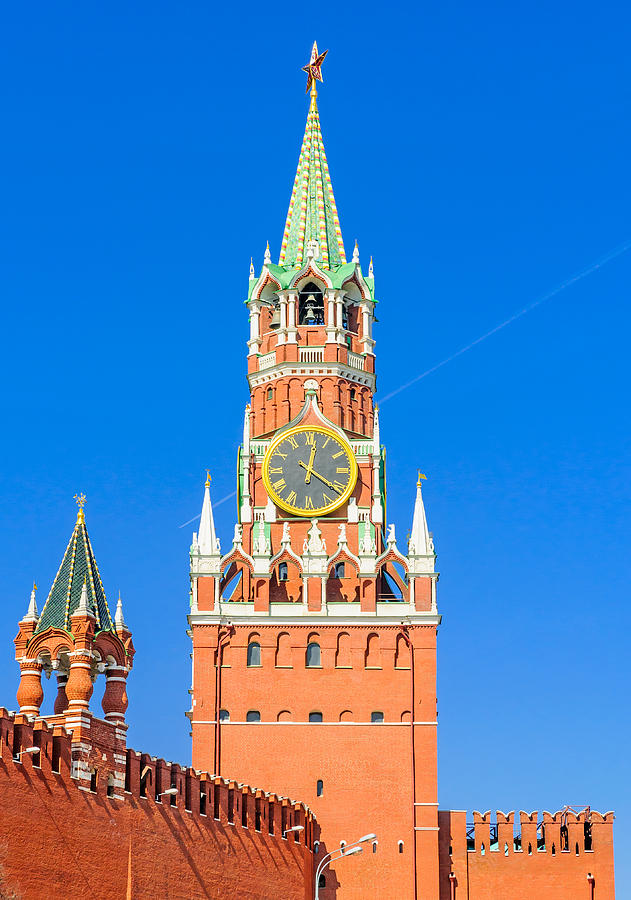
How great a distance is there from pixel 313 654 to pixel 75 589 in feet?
67.7

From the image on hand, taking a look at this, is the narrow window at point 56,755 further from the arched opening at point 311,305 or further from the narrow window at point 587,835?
the arched opening at point 311,305

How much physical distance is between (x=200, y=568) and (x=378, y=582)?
23.1ft

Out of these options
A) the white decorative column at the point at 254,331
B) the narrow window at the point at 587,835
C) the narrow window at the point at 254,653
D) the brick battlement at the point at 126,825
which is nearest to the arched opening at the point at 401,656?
the narrow window at the point at 254,653

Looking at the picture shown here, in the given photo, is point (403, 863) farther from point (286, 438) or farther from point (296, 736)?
point (286, 438)

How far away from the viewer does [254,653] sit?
243 feet

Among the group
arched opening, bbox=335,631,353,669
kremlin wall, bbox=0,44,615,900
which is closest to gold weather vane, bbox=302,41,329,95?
kremlin wall, bbox=0,44,615,900

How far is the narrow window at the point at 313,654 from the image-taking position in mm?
73938

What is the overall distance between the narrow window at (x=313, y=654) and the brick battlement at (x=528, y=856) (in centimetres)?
731

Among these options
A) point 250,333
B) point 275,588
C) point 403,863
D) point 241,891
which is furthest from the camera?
point 250,333

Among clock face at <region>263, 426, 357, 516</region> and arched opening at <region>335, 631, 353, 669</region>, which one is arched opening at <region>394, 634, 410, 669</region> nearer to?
arched opening at <region>335, 631, 353, 669</region>

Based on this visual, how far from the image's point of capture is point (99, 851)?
52.3 meters

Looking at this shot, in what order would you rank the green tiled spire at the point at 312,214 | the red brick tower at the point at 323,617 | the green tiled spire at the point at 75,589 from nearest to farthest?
the green tiled spire at the point at 75,589 → the red brick tower at the point at 323,617 → the green tiled spire at the point at 312,214

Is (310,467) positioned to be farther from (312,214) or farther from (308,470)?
(312,214)

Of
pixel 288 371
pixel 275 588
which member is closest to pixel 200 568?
pixel 275 588
